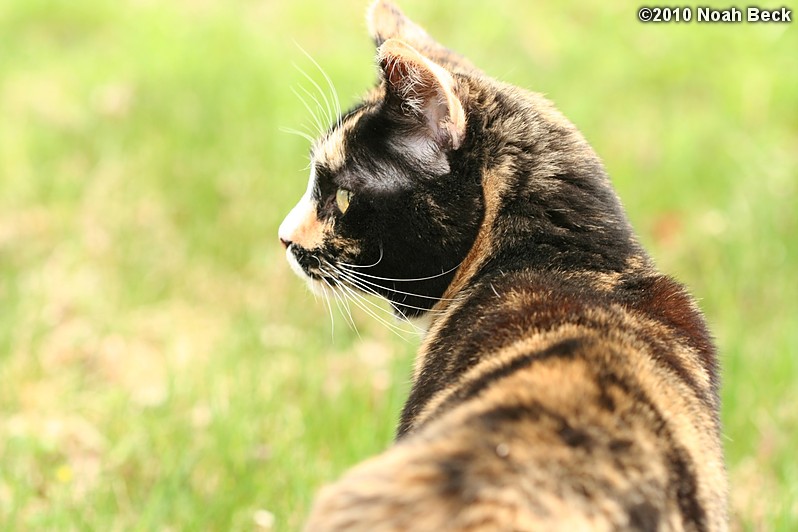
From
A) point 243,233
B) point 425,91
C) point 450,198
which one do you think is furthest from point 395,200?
point 243,233

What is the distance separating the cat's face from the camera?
211 cm

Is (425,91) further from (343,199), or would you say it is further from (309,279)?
(309,279)

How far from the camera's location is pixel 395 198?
7.11ft

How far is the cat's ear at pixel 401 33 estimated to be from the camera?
103 inches

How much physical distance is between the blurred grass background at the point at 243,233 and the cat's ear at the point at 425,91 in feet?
4.25

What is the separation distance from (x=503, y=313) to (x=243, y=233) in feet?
9.64

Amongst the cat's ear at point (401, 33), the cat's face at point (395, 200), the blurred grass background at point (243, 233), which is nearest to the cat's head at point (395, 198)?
the cat's face at point (395, 200)

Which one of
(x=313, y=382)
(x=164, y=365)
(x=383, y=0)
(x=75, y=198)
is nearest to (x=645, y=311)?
(x=383, y=0)

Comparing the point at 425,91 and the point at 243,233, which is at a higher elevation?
the point at 425,91

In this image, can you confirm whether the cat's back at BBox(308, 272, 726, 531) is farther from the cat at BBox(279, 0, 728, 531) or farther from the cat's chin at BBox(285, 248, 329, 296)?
the cat's chin at BBox(285, 248, 329, 296)

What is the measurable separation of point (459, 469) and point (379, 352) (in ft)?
9.15

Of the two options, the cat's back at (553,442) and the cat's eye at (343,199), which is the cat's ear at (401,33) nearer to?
the cat's eye at (343,199)

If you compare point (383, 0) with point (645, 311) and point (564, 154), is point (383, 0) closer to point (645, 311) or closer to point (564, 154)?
point (564, 154)

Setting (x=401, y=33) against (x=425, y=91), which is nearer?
(x=425, y=91)
